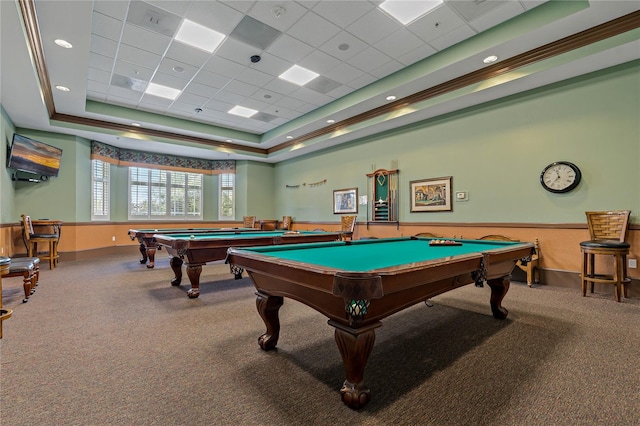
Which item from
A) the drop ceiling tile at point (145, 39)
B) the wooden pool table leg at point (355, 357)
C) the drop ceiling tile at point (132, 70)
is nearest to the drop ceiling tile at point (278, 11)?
the drop ceiling tile at point (145, 39)

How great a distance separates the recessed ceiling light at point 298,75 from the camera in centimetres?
519

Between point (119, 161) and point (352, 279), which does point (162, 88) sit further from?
point (352, 279)

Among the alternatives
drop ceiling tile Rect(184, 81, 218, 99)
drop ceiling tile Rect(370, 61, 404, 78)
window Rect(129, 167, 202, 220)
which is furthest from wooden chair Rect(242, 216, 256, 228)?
drop ceiling tile Rect(370, 61, 404, 78)

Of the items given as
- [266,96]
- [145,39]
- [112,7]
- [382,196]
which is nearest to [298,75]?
[266,96]

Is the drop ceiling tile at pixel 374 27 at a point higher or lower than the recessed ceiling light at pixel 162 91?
higher

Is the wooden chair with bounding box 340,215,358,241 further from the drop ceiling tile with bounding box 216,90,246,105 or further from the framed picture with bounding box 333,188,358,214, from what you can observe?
the drop ceiling tile with bounding box 216,90,246,105

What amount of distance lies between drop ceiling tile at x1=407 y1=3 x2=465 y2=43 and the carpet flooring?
3586 millimetres

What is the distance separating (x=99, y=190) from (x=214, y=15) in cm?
653

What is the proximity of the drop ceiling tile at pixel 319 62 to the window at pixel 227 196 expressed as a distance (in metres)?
6.22

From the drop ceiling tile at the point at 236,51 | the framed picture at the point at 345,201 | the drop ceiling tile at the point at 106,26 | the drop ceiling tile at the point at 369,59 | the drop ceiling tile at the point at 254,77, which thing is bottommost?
the framed picture at the point at 345,201

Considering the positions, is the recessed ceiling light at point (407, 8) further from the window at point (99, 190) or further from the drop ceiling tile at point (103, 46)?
the window at point (99, 190)

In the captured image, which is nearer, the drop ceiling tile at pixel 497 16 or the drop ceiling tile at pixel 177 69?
the drop ceiling tile at pixel 497 16

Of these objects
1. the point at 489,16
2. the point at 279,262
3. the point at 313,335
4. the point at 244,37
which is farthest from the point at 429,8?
the point at 313,335

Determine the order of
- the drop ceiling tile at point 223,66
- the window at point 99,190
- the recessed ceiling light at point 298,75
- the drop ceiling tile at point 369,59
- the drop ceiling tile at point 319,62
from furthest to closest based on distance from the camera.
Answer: the window at point 99,190, the recessed ceiling light at point 298,75, the drop ceiling tile at point 223,66, the drop ceiling tile at point 319,62, the drop ceiling tile at point 369,59
